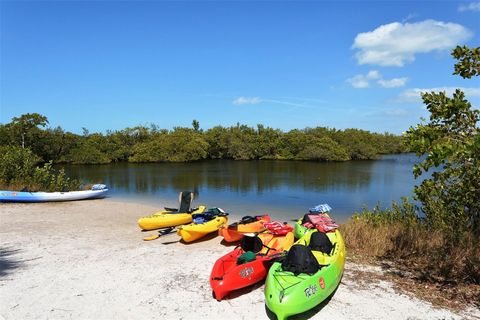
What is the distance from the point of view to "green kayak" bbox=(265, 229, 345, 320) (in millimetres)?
5156

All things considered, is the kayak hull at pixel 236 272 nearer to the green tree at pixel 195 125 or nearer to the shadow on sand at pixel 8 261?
the shadow on sand at pixel 8 261

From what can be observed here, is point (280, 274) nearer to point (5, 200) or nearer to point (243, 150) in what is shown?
point (5, 200)

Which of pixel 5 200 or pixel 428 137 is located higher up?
pixel 428 137

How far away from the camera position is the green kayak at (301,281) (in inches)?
203

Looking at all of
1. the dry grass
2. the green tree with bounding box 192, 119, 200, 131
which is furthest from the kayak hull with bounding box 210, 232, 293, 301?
the green tree with bounding box 192, 119, 200, 131

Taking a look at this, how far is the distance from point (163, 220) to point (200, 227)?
1.80 metres

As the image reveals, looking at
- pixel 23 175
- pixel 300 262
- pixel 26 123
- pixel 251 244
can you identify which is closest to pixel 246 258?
pixel 251 244

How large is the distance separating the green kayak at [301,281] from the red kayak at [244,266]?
0.46 m

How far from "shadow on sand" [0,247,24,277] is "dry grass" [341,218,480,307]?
725cm

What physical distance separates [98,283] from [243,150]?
180 ft

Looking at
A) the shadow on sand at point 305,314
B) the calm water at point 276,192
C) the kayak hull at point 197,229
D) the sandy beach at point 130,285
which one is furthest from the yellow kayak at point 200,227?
Result: the calm water at point 276,192

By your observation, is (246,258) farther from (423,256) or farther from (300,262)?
(423,256)

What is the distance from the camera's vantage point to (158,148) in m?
56.6

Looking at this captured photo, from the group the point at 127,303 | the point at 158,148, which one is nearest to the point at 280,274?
the point at 127,303
